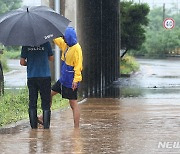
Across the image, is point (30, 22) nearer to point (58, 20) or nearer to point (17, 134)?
point (58, 20)

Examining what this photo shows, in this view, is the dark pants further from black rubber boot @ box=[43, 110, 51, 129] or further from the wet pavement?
the wet pavement

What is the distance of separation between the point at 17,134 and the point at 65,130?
2.70ft

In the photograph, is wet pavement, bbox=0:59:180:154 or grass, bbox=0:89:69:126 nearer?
wet pavement, bbox=0:59:180:154

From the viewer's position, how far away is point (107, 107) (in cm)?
1415

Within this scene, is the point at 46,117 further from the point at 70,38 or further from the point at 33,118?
the point at 70,38

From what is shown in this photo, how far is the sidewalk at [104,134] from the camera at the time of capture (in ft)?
25.6

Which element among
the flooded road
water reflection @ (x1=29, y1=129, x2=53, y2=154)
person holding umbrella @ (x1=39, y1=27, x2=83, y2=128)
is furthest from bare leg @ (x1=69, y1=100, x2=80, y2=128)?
the flooded road

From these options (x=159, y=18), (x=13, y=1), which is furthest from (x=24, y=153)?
(x=159, y=18)

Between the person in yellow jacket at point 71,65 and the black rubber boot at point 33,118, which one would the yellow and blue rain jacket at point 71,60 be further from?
the black rubber boot at point 33,118

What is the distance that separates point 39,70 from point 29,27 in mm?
663

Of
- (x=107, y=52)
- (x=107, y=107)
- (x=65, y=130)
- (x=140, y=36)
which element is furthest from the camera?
(x=140, y=36)

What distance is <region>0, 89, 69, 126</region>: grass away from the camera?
11.1 meters

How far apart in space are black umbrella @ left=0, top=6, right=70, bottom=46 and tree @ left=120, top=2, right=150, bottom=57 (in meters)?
28.9

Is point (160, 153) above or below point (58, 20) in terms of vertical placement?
below
